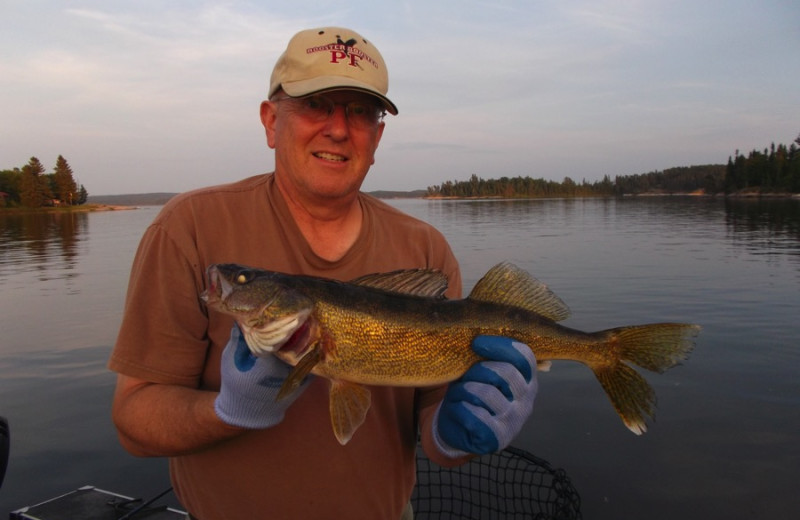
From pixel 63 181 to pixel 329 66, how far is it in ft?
409

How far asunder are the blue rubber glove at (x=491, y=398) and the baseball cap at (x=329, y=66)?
149 centimetres

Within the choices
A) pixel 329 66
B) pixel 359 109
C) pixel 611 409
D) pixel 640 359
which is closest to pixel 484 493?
pixel 640 359

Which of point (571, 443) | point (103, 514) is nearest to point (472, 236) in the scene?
point (571, 443)

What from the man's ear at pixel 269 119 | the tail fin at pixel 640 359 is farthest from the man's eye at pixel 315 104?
the tail fin at pixel 640 359

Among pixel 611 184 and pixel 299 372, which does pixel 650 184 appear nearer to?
pixel 611 184

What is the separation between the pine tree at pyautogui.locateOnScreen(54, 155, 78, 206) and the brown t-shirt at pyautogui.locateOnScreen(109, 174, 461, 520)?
405ft

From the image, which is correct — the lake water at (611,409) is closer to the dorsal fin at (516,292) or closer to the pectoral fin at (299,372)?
the dorsal fin at (516,292)

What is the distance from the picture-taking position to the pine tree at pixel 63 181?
106 m

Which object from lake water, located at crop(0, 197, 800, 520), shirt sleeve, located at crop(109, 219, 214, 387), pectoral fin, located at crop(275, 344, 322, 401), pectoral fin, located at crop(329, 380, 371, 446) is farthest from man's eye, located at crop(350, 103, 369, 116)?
lake water, located at crop(0, 197, 800, 520)

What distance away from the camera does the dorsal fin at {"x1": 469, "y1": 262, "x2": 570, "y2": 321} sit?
303 centimetres

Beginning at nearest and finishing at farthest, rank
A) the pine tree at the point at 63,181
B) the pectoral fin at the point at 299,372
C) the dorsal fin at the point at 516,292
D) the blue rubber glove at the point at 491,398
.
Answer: the pectoral fin at the point at 299,372
the blue rubber glove at the point at 491,398
the dorsal fin at the point at 516,292
the pine tree at the point at 63,181

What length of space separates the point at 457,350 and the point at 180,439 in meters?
1.42

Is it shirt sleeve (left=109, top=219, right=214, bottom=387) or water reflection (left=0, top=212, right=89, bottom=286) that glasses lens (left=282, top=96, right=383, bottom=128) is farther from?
water reflection (left=0, top=212, right=89, bottom=286)

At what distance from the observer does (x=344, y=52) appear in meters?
2.86
